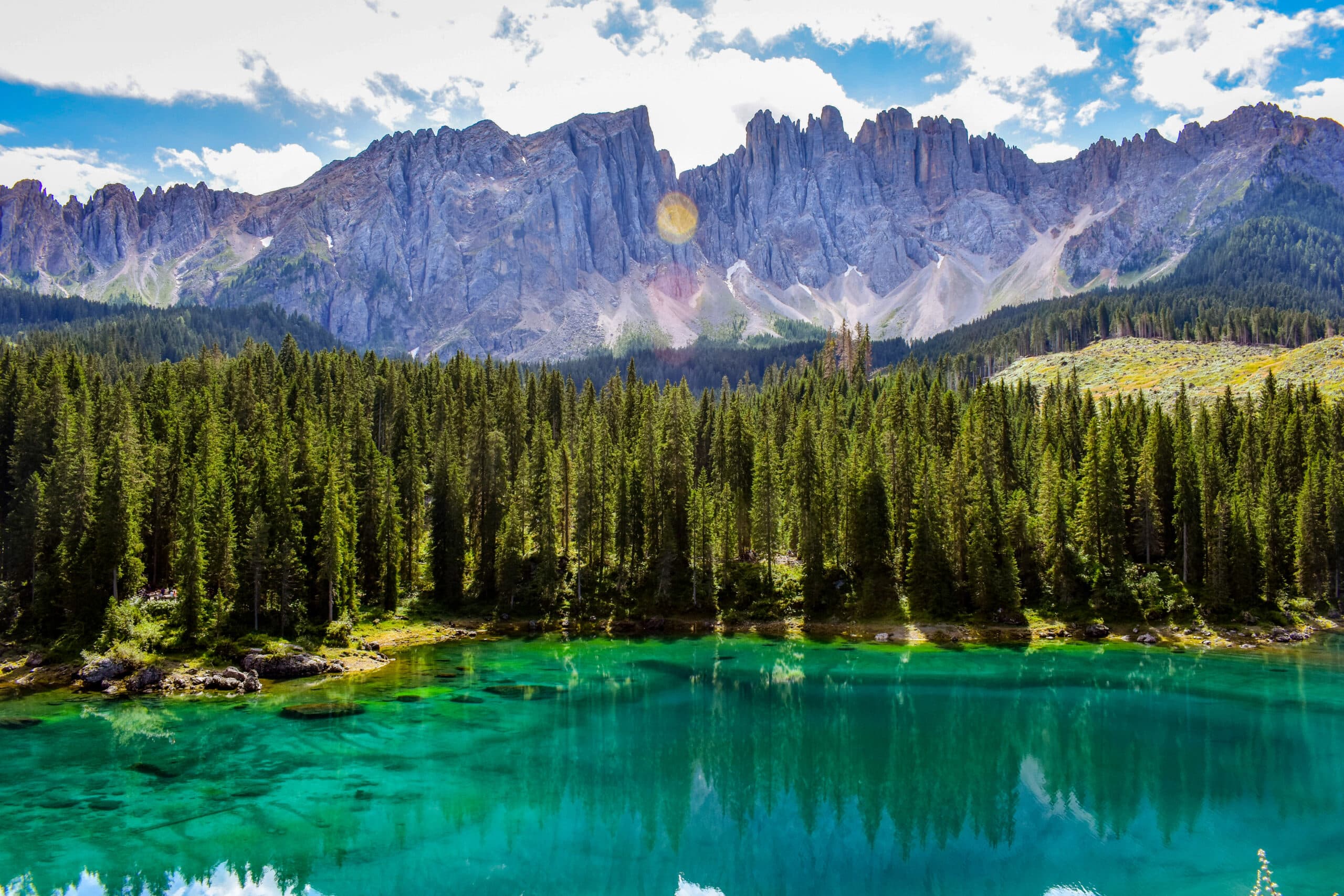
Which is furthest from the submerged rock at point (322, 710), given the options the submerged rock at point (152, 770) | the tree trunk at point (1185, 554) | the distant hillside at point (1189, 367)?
the distant hillside at point (1189, 367)

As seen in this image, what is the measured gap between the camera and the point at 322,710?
48281mm

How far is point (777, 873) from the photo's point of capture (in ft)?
95.9

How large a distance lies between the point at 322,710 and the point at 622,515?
36.6 metres

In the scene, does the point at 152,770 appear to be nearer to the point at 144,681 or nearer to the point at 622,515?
the point at 144,681

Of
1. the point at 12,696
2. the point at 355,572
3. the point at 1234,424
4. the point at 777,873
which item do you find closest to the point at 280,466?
the point at 355,572

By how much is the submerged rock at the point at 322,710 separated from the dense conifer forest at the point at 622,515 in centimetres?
1371

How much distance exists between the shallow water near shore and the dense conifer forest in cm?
1305

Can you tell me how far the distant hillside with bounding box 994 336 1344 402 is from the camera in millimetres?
146250

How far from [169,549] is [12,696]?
19.8 m

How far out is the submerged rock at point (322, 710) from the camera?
155 ft

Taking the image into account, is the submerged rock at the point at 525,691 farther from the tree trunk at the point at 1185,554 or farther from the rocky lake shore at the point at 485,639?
the tree trunk at the point at 1185,554

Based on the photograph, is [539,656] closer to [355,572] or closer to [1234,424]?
[355,572]

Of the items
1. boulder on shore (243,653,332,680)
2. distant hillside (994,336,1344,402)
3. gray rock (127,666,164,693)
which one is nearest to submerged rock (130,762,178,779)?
gray rock (127,666,164,693)

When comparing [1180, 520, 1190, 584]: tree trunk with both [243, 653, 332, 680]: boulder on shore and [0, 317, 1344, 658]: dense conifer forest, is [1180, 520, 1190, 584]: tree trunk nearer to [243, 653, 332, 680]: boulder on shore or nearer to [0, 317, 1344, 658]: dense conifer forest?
[0, 317, 1344, 658]: dense conifer forest
